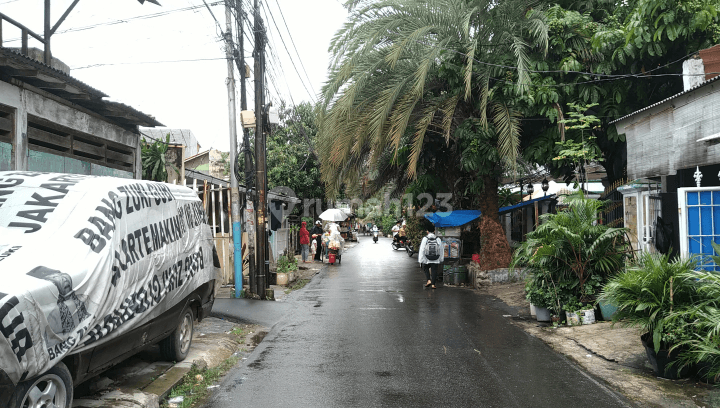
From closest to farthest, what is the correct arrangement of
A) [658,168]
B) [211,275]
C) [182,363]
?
1. [182,363]
2. [211,275]
3. [658,168]

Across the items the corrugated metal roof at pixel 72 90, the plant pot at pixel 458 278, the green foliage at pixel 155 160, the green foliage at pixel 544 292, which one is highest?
the corrugated metal roof at pixel 72 90

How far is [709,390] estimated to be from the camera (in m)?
6.04

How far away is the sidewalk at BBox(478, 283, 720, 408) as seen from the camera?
5.82 meters

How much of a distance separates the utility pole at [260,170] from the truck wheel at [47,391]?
9282 mm

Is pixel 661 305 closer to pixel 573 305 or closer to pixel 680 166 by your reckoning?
pixel 573 305

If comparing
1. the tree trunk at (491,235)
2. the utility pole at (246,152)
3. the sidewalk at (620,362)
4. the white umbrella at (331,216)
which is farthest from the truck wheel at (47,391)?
the white umbrella at (331,216)

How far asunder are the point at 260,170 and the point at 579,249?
758cm

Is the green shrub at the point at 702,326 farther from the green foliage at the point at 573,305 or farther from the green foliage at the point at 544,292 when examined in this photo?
the green foliage at the point at 544,292

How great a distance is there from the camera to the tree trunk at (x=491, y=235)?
1686 centimetres

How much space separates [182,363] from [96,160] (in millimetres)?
5980

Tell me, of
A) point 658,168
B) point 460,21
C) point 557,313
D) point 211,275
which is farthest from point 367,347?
point 460,21

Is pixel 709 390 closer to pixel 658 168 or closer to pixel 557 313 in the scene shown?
pixel 557 313

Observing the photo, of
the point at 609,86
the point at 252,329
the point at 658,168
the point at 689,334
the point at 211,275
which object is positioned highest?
the point at 609,86

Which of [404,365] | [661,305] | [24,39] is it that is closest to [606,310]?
[661,305]
